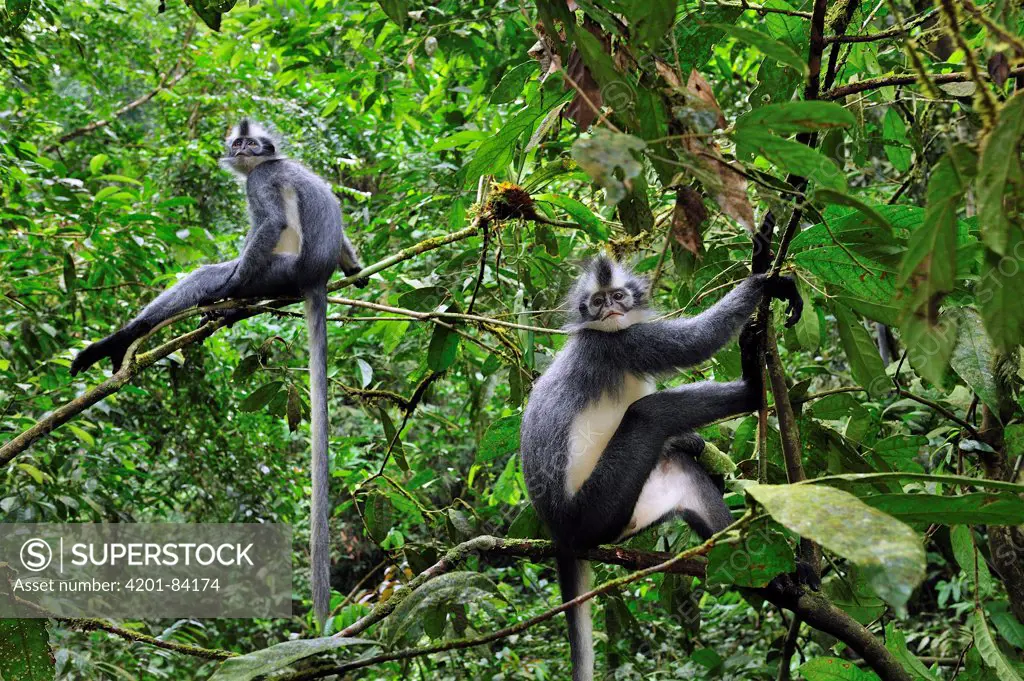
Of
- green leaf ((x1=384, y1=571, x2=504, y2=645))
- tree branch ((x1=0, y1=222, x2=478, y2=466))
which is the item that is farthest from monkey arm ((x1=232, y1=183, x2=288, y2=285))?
green leaf ((x1=384, y1=571, x2=504, y2=645))

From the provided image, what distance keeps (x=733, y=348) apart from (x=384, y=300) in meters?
2.50

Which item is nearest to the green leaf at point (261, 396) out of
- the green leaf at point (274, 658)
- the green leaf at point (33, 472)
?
the green leaf at point (33, 472)

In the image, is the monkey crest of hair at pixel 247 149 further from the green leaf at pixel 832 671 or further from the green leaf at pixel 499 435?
the green leaf at pixel 832 671

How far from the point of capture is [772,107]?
1.05 m

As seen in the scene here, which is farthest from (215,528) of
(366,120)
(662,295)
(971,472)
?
(971,472)

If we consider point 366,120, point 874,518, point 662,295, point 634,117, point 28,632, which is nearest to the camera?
point 874,518

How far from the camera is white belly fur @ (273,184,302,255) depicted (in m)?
4.46

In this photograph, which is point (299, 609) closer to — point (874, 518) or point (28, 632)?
point (28, 632)

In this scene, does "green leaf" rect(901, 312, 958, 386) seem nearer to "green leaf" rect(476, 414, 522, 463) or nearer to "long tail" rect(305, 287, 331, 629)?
"long tail" rect(305, 287, 331, 629)

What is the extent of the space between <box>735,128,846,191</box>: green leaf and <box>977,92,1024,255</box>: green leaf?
0.91 feet

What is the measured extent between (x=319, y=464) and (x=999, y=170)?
273 centimetres

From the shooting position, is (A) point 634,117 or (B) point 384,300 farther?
(B) point 384,300

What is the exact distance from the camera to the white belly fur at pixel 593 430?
2900 millimetres

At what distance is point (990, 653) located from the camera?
1.88 m
